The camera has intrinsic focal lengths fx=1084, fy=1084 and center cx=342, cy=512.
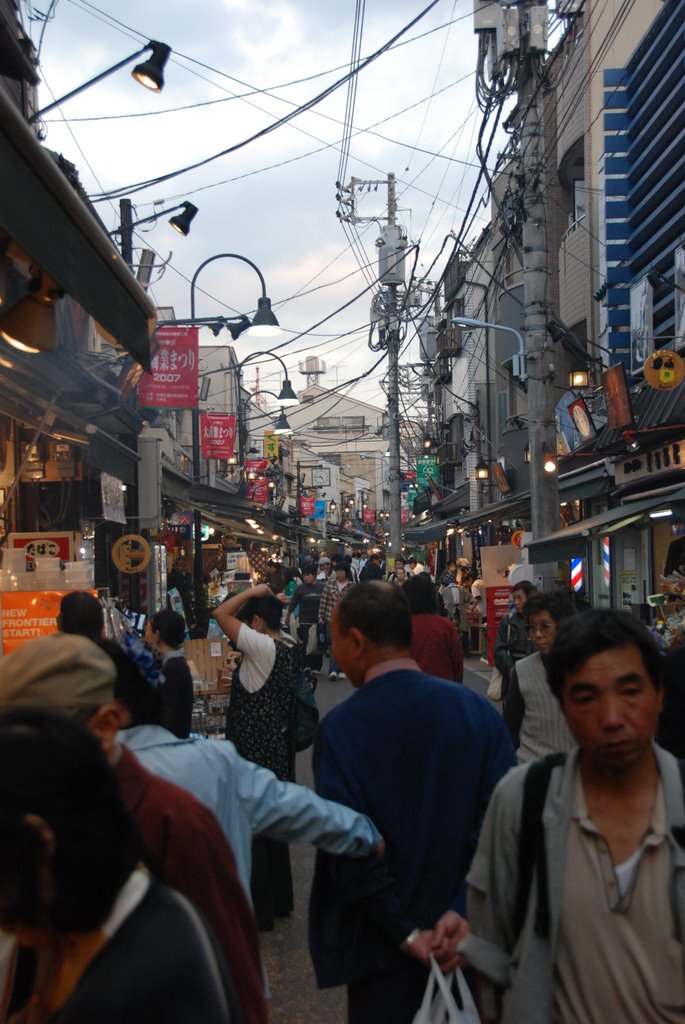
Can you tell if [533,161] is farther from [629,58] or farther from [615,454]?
[629,58]

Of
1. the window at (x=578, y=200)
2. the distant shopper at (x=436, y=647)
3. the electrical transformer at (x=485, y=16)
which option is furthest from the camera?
the window at (x=578, y=200)

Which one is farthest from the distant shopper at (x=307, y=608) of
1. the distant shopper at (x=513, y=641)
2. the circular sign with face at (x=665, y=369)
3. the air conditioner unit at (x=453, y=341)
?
the air conditioner unit at (x=453, y=341)

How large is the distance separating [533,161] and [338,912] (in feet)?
39.8

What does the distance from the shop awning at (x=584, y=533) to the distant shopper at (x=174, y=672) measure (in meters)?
5.97

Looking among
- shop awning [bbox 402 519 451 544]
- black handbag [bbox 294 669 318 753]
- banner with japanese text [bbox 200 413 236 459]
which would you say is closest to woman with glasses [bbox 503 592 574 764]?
black handbag [bbox 294 669 318 753]

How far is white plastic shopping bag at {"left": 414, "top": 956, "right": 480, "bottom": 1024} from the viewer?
291 cm

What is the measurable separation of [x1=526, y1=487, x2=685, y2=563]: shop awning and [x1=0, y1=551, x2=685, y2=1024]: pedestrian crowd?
726 centimetres

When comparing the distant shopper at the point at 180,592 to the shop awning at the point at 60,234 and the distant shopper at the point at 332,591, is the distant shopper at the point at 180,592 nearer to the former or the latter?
the distant shopper at the point at 332,591

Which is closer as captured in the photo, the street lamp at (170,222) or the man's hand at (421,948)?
the man's hand at (421,948)

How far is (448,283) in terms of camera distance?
148 ft

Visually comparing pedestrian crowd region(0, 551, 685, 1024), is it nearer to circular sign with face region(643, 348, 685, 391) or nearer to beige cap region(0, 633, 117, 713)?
beige cap region(0, 633, 117, 713)

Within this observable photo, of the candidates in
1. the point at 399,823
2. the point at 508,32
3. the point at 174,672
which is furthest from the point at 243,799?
the point at 508,32

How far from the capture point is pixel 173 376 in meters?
16.6

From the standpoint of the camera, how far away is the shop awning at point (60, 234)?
4.53m
